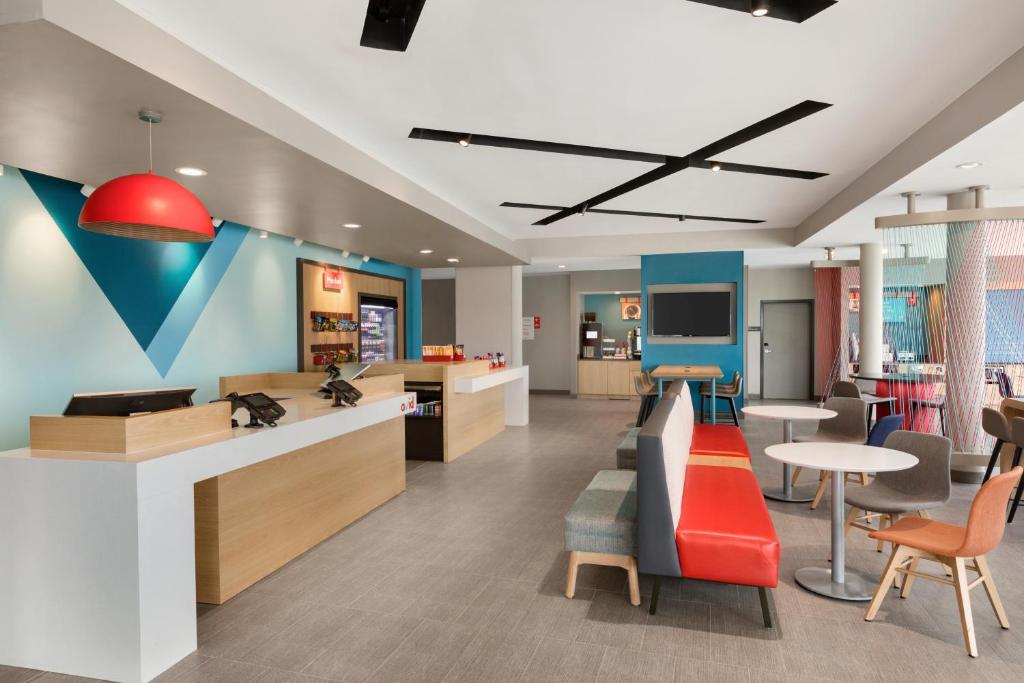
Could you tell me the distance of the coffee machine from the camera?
13.0 metres

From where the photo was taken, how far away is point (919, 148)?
14.1 ft

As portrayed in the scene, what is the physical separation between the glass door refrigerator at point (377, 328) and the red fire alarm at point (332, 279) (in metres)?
0.58

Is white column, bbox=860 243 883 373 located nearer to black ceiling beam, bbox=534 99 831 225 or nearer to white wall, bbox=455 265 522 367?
black ceiling beam, bbox=534 99 831 225

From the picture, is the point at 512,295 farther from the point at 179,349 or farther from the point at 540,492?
the point at 179,349

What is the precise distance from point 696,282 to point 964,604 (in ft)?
24.1

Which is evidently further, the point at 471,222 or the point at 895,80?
the point at 471,222

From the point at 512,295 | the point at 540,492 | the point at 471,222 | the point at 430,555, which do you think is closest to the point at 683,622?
the point at 430,555

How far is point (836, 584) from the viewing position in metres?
3.35

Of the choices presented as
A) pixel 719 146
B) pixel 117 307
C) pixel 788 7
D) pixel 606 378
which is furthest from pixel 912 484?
pixel 606 378

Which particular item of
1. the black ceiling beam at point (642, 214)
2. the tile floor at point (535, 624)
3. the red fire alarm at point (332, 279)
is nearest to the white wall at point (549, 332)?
the black ceiling beam at point (642, 214)

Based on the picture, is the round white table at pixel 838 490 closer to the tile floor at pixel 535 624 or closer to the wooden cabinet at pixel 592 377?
the tile floor at pixel 535 624

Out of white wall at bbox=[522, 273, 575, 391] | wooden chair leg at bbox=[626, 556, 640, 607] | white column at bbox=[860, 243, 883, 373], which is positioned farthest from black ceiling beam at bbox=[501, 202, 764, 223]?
white wall at bbox=[522, 273, 575, 391]

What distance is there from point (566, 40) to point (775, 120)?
1896 millimetres

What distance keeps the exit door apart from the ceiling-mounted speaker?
36.4ft
